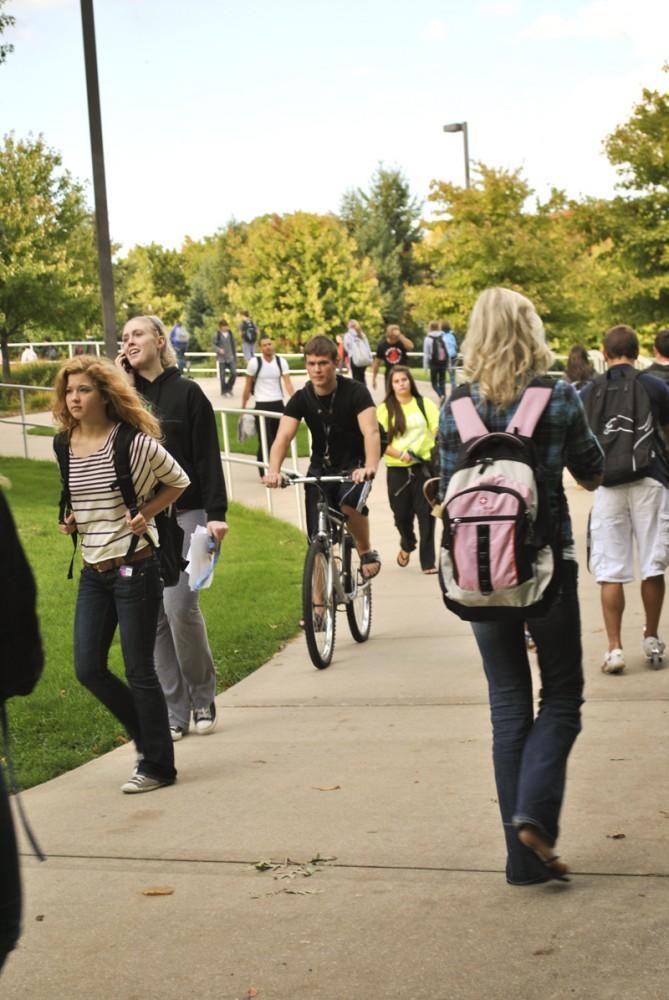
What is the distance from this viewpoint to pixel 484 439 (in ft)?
13.3

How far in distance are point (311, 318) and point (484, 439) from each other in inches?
2031

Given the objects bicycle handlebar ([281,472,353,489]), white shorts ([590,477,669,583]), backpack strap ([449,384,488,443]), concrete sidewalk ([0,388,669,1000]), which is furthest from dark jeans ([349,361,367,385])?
backpack strap ([449,384,488,443])

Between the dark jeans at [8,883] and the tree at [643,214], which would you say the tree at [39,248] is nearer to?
the tree at [643,214]

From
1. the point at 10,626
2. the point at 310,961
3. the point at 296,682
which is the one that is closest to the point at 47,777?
the point at 296,682

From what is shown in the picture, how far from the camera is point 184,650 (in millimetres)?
6652

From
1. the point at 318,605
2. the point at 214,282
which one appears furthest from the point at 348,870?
the point at 214,282

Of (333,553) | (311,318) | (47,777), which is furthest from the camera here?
(311,318)

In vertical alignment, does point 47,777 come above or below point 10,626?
below

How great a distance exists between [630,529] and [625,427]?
0.65 meters

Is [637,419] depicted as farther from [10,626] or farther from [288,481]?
[10,626]

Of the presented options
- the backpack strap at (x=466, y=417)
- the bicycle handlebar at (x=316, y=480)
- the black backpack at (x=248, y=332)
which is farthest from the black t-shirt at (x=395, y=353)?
the backpack strap at (x=466, y=417)

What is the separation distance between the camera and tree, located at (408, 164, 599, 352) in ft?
123

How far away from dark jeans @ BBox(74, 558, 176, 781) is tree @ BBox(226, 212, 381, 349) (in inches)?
1936

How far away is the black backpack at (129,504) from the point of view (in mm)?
5492
